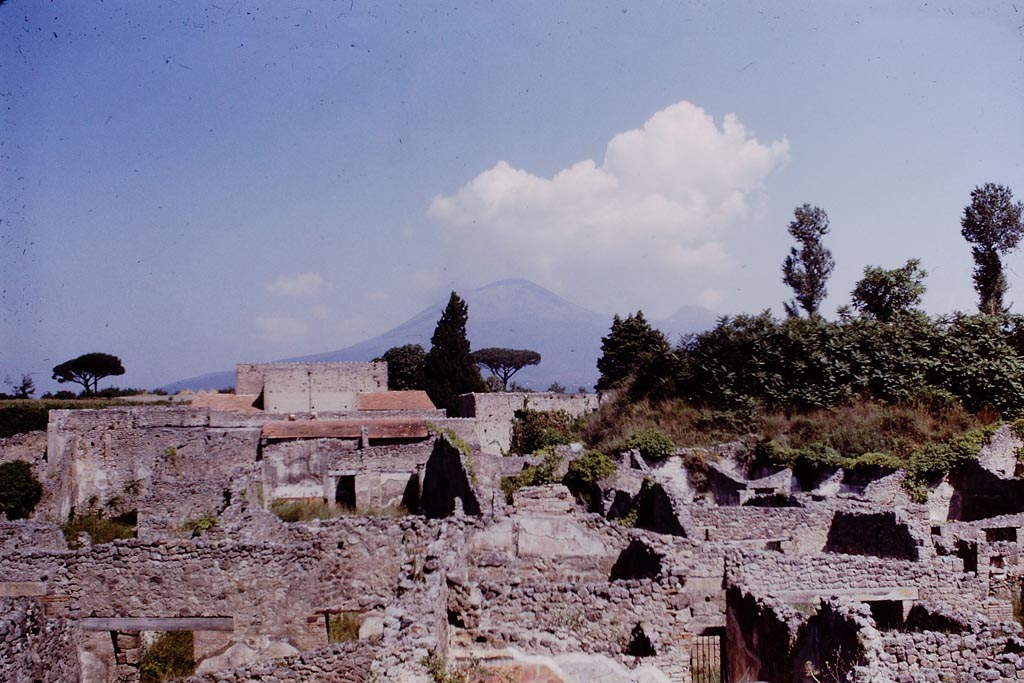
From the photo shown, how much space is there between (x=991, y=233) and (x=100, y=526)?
116 feet

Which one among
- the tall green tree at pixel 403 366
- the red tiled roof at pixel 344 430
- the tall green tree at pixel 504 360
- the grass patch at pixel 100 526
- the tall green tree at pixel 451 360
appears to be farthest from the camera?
the tall green tree at pixel 504 360

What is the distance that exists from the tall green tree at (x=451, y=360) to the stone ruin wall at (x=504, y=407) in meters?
9.44

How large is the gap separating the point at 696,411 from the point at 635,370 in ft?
23.1

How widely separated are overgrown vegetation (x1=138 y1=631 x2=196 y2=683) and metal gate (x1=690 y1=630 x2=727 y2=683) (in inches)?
257

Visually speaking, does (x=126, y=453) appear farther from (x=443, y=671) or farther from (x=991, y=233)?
(x=991, y=233)

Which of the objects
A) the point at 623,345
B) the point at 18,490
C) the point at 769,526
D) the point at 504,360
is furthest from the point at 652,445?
the point at 504,360

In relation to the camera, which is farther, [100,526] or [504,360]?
[504,360]

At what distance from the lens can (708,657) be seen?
10.0 metres

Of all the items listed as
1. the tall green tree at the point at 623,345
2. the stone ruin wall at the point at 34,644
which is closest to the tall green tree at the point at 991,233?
the tall green tree at the point at 623,345

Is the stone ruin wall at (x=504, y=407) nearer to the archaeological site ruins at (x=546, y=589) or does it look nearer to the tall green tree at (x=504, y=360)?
the archaeological site ruins at (x=546, y=589)

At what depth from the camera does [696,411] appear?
29172 mm

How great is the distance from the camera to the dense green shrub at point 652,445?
24125 mm

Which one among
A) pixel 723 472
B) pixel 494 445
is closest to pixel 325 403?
pixel 494 445

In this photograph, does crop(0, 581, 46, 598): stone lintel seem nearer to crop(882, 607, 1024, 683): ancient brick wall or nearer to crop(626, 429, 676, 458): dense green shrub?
crop(882, 607, 1024, 683): ancient brick wall
